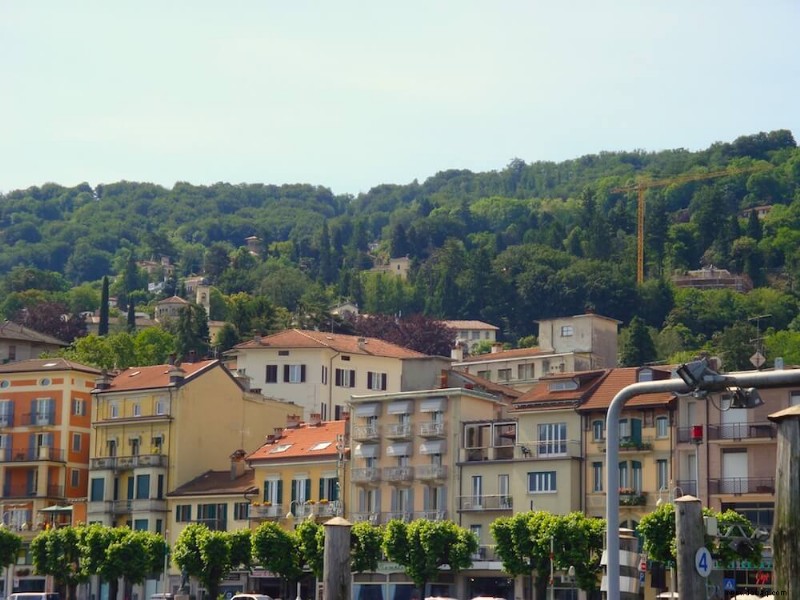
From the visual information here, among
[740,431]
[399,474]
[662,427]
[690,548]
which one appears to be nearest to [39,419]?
[399,474]

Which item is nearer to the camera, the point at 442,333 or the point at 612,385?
the point at 612,385

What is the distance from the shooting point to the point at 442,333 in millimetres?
188750

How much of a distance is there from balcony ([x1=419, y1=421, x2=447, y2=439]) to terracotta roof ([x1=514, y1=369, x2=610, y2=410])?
4.50 metres

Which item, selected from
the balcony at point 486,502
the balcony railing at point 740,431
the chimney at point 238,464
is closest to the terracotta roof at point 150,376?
the chimney at point 238,464

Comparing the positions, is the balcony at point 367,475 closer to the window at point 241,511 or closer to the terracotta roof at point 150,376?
the window at point 241,511

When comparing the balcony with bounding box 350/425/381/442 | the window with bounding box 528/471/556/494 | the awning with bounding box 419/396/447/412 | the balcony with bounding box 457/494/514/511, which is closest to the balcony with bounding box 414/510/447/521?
the balcony with bounding box 457/494/514/511

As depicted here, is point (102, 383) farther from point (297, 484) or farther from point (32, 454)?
point (297, 484)

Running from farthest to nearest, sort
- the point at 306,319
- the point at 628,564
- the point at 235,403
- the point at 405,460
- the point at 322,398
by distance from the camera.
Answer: the point at 306,319, the point at 322,398, the point at 235,403, the point at 405,460, the point at 628,564

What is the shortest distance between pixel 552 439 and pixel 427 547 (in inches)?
369

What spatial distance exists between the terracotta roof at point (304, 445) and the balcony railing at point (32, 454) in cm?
1477

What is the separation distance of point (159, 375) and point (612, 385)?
32917 millimetres

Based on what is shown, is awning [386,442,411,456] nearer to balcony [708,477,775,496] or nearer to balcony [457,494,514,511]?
balcony [457,494,514,511]

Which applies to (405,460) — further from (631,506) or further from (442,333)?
(442,333)

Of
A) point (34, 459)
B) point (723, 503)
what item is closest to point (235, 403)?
point (34, 459)
